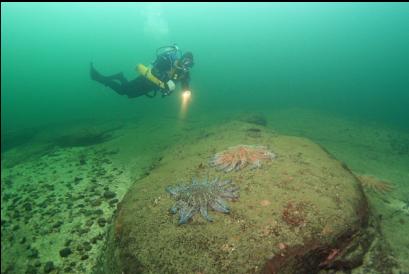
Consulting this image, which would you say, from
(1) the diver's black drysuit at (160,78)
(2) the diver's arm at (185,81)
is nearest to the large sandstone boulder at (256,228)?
(2) the diver's arm at (185,81)

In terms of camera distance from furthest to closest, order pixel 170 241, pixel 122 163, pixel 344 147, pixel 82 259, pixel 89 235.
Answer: pixel 344 147
pixel 122 163
pixel 89 235
pixel 82 259
pixel 170 241

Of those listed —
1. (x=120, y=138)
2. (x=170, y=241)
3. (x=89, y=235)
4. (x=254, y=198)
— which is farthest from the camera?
(x=120, y=138)

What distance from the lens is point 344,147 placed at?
11383mm

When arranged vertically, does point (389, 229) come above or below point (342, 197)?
below

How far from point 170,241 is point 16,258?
10.3ft

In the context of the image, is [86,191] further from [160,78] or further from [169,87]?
[160,78]

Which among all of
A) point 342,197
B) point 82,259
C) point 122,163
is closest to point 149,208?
point 82,259

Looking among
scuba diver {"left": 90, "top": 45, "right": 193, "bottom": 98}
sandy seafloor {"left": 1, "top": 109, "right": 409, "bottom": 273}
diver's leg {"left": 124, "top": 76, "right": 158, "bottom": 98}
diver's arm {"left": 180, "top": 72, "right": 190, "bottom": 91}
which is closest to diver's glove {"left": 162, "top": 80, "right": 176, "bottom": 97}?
scuba diver {"left": 90, "top": 45, "right": 193, "bottom": 98}

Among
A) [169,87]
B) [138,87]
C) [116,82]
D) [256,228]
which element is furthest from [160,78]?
[256,228]

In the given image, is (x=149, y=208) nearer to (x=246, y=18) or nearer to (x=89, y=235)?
(x=89, y=235)

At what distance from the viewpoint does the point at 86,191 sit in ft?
23.6

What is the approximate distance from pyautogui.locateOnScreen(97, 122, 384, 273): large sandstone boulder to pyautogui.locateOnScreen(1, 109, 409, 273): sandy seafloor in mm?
845

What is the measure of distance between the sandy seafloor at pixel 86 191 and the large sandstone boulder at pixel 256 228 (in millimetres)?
845

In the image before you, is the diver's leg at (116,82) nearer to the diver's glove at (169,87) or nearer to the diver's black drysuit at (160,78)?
the diver's black drysuit at (160,78)
